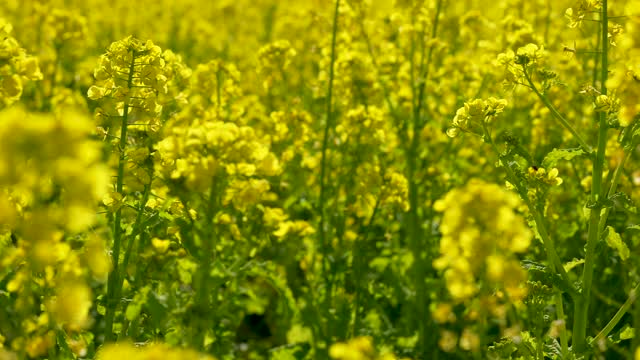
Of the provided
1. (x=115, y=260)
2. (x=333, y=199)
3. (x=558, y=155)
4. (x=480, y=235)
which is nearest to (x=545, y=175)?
(x=558, y=155)

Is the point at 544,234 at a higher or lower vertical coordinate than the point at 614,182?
lower

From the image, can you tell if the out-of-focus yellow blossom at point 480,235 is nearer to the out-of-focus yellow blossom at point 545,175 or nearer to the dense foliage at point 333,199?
the dense foliage at point 333,199

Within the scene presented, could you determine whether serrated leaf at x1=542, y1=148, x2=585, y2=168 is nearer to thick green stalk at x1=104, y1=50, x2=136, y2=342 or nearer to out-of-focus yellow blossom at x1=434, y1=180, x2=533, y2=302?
out-of-focus yellow blossom at x1=434, y1=180, x2=533, y2=302

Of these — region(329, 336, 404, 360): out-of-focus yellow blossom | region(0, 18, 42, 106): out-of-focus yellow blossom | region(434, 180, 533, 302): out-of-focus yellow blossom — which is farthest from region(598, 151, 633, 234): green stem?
region(0, 18, 42, 106): out-of-focus yellow blossom

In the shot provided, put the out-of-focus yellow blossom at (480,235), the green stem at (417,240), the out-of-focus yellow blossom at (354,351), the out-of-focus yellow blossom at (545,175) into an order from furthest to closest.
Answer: the green stem at (417,240) → the out-of-focus yellow blossom at (545,175) → the out-of-focus yellow blossom at (480,235) → the out-of-focus yellow blossom at (354,351)

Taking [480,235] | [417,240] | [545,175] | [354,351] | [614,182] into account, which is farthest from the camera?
[417,240]

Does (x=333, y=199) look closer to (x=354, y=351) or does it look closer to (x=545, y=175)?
(x=545, y=175)

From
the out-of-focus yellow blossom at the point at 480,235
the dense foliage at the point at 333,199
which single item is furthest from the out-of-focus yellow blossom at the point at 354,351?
the out-of-focus yellow blossom at the point at 480,235

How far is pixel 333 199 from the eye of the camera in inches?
Answer: 209

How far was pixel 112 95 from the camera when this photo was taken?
344 cm

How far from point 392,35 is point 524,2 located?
116 cm

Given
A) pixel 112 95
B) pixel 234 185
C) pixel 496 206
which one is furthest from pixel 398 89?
pixel 496 206

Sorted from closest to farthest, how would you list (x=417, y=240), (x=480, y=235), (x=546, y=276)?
1. (x=480, y=235)
2. (x=546, y=276)
3. (x=417, y=240)

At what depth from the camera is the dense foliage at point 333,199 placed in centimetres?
216
